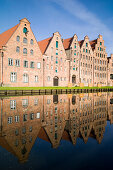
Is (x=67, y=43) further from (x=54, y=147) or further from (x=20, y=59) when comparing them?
(x=54, y=147)

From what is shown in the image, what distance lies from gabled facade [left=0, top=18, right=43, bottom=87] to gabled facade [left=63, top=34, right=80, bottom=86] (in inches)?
546

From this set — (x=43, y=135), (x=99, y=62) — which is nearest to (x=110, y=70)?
(x=99, y=62)

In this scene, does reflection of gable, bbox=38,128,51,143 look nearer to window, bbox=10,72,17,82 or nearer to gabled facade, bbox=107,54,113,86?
window, bbox=10,72,17,82

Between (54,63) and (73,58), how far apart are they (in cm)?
956

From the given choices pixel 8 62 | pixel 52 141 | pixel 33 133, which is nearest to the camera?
pixel 52 141

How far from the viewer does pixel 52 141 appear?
21.1 ft

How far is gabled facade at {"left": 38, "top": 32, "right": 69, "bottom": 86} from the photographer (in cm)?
4706

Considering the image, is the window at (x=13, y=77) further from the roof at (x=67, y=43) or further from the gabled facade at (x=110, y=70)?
the gabled facade at (x=110, y=70)

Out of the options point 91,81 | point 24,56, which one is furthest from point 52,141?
point 91,81

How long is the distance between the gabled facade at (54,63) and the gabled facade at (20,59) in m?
3.06

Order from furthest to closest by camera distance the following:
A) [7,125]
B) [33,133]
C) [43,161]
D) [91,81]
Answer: [91,81]
[7,125]
[33,133]
[43,161]

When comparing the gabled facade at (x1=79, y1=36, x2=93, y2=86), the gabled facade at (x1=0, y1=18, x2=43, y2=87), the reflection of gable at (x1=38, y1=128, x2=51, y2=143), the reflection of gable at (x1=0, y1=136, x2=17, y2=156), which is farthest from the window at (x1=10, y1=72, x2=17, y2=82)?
the reflection of gable at (x1=0, y1=136, x2=17, y2=156)

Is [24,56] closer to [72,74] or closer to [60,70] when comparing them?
[60,70]

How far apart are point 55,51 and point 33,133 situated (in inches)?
1751
